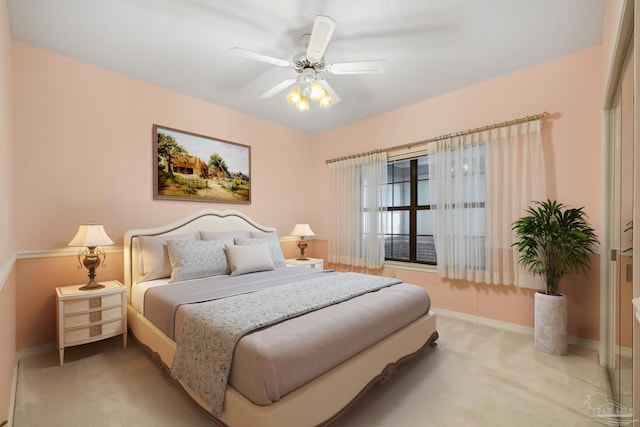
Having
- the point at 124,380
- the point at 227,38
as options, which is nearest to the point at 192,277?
the point at 124,380

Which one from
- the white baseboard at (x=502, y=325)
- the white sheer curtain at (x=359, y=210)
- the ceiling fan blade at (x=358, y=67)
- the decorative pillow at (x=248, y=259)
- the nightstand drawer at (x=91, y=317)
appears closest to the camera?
the ceiling fan blade at (x=358, y=67)

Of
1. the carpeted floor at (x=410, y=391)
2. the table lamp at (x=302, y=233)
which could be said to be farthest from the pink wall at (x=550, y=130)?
the table lamp at (x=302, y=233)

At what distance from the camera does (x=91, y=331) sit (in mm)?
2482

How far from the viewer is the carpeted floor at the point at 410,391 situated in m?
1.73

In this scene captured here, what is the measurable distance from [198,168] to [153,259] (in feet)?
4.34

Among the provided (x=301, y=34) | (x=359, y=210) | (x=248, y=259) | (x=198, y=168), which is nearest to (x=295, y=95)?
(x=301, y=34)

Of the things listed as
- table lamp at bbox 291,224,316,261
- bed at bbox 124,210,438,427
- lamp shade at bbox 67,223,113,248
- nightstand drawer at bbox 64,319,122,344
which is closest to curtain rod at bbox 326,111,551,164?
table lamp at bbox 291,224,316,261

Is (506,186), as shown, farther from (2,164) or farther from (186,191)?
(2,164)

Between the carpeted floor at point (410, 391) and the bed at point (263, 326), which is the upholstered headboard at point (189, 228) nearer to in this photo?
the bed at point (263, 326)

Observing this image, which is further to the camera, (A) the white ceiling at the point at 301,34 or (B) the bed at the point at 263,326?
(A) the white ceiling at the point at 301,34

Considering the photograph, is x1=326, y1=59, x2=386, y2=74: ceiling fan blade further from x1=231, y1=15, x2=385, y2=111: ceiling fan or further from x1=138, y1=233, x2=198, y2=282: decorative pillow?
x1=138, y1=233, x2=198, y2=282: decorative pillow

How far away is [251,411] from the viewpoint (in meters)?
1.32

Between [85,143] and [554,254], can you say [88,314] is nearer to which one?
[85,143]

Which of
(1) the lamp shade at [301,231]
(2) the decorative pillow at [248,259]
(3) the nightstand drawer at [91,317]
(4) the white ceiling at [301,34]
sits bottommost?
(3) the nightstand drawer at [91,317]
